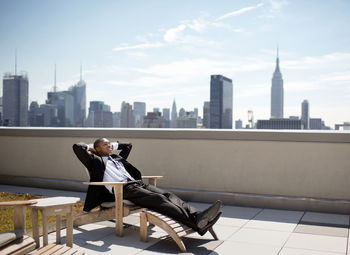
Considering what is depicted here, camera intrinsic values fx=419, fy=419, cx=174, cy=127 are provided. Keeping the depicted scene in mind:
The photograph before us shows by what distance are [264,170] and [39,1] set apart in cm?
1799

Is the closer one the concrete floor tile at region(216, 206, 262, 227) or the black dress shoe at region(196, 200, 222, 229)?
the black dress shoe at region(196, 200, 222, 229)

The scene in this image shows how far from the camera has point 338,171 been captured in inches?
248

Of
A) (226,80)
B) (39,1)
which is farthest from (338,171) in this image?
(226,80)

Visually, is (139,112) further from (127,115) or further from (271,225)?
(271,225)

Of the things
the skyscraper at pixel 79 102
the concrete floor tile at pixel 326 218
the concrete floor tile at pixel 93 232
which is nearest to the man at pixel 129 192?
the concrete floor tile at pixel 93 232

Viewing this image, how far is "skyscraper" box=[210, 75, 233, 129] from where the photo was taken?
86750mm

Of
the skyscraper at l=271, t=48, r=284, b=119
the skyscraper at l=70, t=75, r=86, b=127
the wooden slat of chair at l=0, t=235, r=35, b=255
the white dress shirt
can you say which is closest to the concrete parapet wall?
the white dress shirt

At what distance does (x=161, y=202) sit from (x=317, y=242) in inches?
68.6

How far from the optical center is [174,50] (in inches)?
1861

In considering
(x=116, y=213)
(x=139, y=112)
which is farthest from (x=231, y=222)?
(x=139, y=112)

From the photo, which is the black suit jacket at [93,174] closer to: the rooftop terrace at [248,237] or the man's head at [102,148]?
the man's head at [102,148]

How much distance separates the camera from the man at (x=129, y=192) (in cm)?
431

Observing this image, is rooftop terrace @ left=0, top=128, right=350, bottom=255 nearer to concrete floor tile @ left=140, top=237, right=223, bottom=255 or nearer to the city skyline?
concrete floor tile @ left=140, top=237, right=223, bottom=255

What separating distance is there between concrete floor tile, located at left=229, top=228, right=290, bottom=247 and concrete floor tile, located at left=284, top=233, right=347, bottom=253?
10 cm
